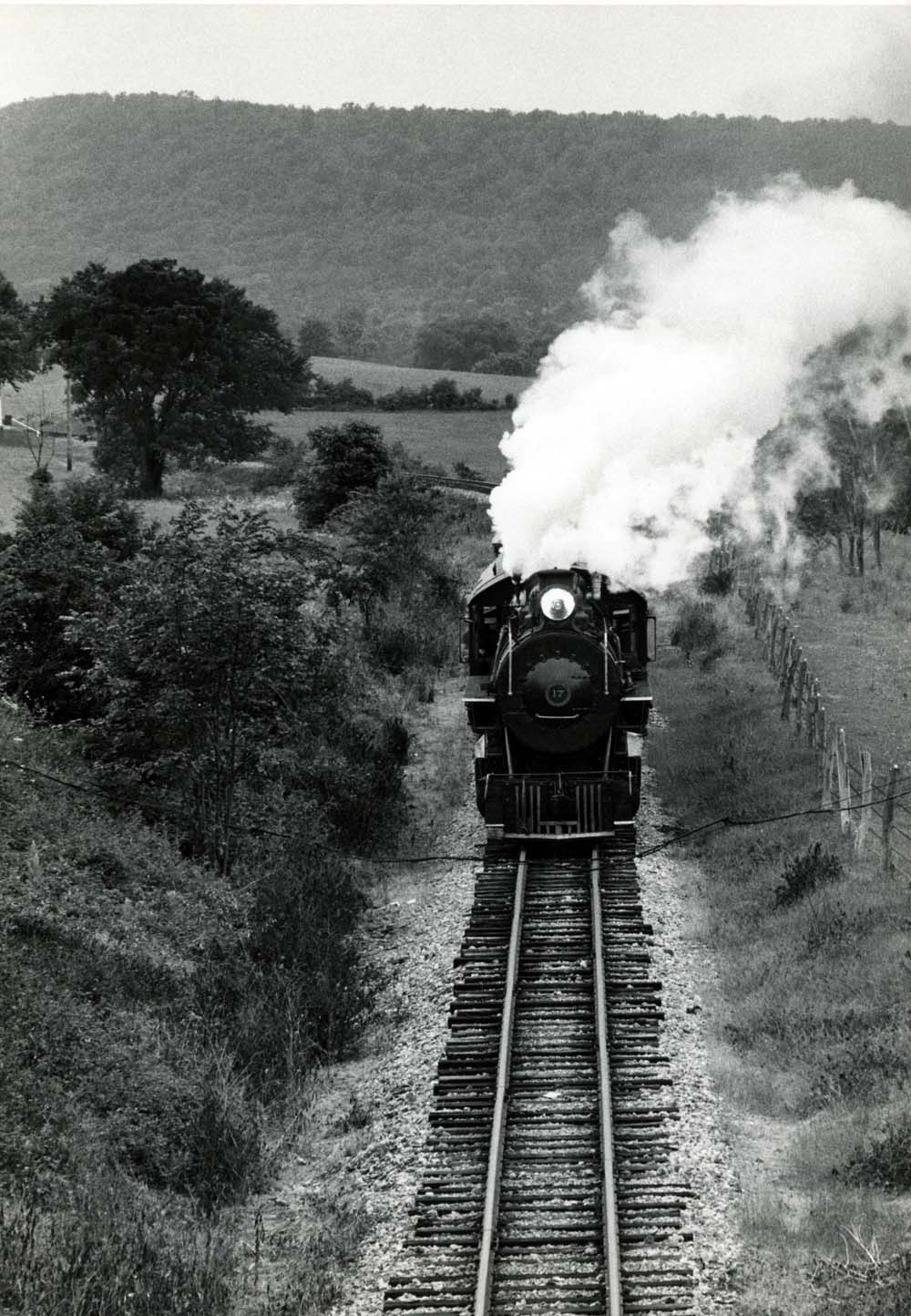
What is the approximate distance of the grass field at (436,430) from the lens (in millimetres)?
62438

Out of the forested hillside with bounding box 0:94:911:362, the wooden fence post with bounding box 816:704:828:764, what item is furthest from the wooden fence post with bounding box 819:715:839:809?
the forested hillside with bounding box 0:94:911:362

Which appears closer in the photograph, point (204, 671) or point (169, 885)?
point (169, 885)

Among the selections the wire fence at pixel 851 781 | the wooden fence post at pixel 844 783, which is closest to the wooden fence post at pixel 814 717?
the wire fence at pixel 851 781

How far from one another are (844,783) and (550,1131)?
316 inches

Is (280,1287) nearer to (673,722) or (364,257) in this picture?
(673,722)

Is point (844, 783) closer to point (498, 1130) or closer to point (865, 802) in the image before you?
point (865, 802)

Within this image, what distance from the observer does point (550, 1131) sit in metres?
11.5

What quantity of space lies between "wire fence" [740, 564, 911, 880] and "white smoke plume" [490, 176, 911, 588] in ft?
12.6

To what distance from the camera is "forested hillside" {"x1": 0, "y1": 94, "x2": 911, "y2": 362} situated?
119 metres

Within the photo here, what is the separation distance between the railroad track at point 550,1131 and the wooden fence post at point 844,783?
3.19m

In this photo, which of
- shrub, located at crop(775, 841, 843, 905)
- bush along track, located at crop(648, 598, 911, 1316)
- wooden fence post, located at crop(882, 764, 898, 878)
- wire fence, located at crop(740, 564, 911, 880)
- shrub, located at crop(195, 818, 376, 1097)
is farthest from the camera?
wire fence, located at crop(740, 564, 911, 880)

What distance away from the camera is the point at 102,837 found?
17312 mm

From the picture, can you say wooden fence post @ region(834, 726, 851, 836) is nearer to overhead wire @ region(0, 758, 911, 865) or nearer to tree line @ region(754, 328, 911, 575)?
overhead wire @ region(0, 758, 911, 865)

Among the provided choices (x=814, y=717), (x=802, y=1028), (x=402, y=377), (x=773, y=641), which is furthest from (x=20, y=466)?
(x=402, y=377)
